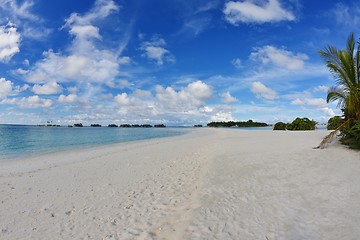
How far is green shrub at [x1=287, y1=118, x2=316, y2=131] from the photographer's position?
1799 inches

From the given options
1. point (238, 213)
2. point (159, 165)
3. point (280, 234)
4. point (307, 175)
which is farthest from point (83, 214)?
point (307, 175)

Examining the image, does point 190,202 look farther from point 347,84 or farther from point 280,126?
point 280,126

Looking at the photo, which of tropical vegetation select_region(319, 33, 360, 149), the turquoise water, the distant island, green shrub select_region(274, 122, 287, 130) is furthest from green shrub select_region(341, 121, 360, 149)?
the distant island

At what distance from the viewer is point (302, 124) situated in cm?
4672

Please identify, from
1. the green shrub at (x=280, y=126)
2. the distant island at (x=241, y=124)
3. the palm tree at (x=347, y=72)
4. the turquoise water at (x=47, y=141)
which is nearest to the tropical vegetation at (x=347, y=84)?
the palm tree at (x=347, y=72)

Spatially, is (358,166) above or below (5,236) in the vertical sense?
above

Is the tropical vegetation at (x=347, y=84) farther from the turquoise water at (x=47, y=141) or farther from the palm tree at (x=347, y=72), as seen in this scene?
the turquoise water at (x=47, y=141)

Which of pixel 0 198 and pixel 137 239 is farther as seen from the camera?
pixel 0 198

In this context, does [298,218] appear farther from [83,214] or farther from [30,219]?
[30,219]

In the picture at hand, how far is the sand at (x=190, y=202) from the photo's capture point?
15.0 ft

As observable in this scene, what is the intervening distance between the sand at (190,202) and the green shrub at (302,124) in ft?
128

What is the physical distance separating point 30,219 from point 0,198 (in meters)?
2.17

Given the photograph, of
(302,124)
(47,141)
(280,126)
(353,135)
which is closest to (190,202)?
(353,135)

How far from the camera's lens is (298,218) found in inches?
192
